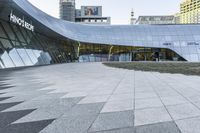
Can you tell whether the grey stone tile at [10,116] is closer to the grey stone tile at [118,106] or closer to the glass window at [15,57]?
the grey stone tile at [118,106]

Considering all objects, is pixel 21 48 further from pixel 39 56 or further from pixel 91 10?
pixel 91 10

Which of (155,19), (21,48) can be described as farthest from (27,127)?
(155,19)

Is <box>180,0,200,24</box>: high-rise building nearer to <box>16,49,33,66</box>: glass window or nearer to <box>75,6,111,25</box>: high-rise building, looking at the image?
<box>75,6,111,25</box>: high-rise building

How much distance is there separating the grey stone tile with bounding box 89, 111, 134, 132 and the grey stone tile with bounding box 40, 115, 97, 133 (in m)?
0.15

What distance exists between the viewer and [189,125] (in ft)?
17.1

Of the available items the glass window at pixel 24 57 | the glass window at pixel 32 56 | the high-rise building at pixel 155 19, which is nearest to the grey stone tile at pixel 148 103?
the glass window at pixel 24 57

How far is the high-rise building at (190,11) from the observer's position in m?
Answer: 168

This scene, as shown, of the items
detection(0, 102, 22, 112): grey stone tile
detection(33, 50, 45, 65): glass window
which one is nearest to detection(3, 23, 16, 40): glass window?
detection(33, 50, 45, 65): glass window

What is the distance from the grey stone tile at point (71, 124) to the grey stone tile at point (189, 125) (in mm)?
1697

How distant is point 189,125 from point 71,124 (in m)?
2.20

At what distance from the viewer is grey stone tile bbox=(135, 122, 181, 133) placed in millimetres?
4902

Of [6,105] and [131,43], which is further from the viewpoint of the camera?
[131,43]

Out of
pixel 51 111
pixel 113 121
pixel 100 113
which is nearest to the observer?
pixel 113 121

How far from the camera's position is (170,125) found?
523cm
